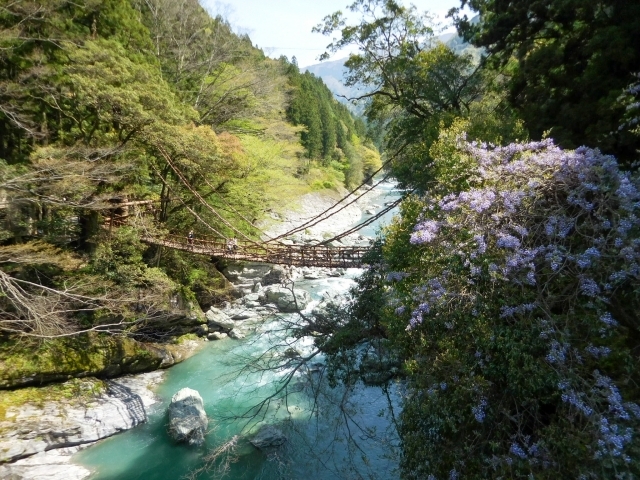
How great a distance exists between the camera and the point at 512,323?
2.30 meters

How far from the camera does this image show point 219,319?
9117mm

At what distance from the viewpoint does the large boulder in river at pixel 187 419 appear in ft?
18.1

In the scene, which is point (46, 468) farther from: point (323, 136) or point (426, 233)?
point (323, 136)

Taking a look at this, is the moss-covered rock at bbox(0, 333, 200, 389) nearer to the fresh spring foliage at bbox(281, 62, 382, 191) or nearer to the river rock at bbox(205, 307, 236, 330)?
the river rock at bbox(205, 307, 236, 330)

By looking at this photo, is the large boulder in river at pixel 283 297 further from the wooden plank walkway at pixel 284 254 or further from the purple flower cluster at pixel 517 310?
the purple flower cluster at pixel 517 310

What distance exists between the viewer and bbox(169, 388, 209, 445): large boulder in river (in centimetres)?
550

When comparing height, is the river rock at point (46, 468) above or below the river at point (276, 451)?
above

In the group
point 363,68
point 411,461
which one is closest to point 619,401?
point 411,461

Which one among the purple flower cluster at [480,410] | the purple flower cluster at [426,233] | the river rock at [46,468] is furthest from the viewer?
the river rock at [46,468]

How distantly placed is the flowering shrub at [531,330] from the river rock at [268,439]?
11.0ft

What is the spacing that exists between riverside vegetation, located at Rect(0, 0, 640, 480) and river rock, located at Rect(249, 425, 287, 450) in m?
1.73

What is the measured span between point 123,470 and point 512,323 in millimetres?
5295

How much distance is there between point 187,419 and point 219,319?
11.8 ft

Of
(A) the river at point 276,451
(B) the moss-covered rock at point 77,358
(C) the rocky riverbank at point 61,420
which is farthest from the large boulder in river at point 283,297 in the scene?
(C) the rocky riverbank at point 61,420
